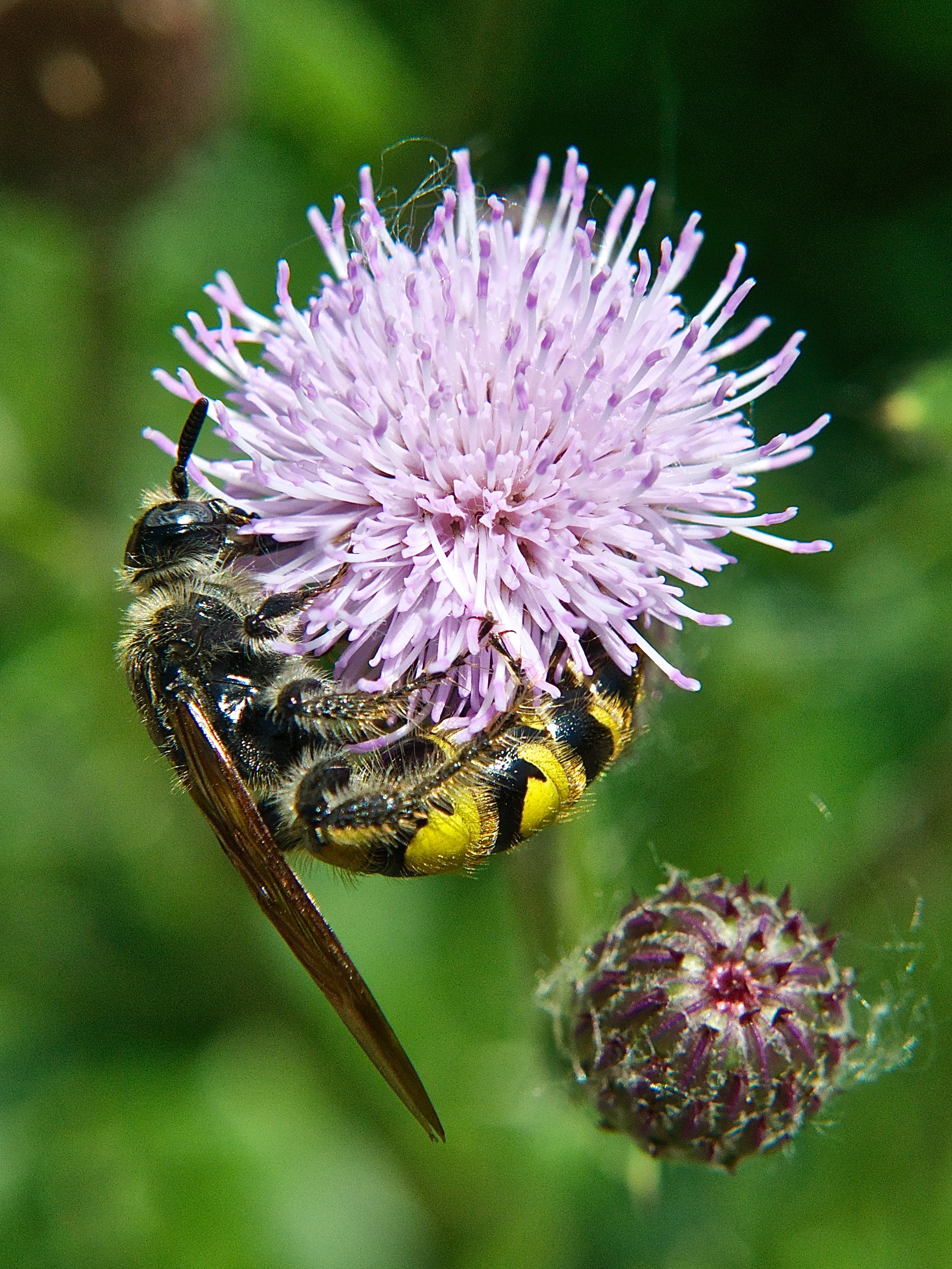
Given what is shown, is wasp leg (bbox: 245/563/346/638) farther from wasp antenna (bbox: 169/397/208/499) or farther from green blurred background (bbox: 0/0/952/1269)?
green blurred background (bbox: 0/0/952/1269)

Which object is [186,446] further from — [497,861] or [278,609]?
[497,861]

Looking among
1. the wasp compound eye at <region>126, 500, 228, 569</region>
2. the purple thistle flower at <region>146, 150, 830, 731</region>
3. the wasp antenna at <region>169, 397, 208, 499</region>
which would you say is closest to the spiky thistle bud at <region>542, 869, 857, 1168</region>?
the purple thistle flower at <region>146, 150, 830, 731</region>

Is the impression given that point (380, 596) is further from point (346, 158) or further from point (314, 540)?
point (346, 158)

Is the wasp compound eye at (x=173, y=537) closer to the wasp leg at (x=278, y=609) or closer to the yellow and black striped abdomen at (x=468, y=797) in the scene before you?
the wasp leg at (x=278, y=609)

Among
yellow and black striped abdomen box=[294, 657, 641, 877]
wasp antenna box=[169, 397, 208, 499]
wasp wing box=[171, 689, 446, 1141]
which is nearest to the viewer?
wasp wing box=[171, 689, 446, 1141]

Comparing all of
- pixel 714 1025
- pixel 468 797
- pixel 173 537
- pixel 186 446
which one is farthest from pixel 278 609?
pixel 714 1025

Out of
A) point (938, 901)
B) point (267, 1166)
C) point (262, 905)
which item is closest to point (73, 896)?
point (267, 1166)

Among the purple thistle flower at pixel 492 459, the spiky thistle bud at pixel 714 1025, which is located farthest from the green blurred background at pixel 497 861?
the purple thistle flower at pixel 492 459

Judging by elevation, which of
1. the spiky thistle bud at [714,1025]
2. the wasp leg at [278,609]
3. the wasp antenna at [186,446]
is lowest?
the spiky thistle bud at [714,1025]
